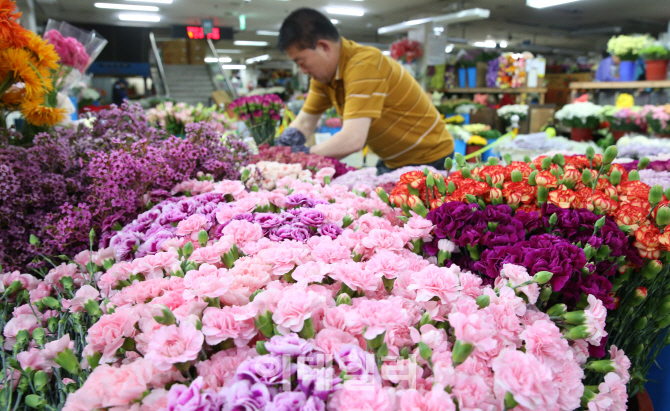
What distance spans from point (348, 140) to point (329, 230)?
108 cm

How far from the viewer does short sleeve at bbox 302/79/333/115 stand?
2.27m

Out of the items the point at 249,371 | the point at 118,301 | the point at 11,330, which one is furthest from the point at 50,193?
the point at 249,371

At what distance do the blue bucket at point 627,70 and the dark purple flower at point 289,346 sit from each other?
461cm

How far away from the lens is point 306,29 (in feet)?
5.89

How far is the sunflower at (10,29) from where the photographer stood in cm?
88

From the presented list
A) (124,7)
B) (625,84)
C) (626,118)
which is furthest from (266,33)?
(626,118)

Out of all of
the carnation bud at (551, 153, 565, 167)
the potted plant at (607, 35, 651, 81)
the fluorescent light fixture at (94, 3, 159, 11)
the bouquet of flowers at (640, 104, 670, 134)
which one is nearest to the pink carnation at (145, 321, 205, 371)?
the carnation bud at (551, 153, 565, 167)

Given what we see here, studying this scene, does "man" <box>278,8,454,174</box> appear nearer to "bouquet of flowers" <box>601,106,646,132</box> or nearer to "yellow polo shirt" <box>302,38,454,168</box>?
"yellow polo shirt" <box>302,38,454,168</box>

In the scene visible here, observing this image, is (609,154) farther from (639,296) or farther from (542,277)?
(542,277)

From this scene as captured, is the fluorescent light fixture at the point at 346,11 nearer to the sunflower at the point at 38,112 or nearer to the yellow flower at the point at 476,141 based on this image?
the yellow flower at the point at 476,141

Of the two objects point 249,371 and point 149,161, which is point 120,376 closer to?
point 249,371

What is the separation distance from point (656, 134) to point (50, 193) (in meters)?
4.19

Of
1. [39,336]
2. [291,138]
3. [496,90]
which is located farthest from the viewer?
[496,90]

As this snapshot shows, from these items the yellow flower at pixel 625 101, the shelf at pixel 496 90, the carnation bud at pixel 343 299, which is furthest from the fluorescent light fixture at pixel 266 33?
the carnation bud at pixel 343 299
